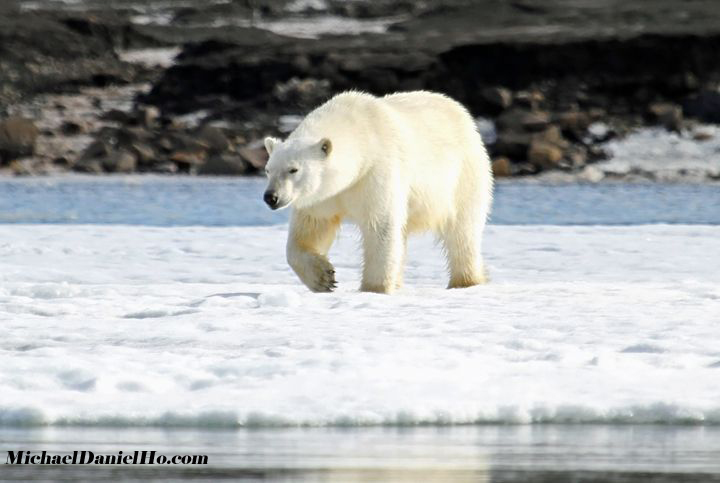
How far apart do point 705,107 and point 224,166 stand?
12.8 meters

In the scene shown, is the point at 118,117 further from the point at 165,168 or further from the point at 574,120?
the point at 574,120

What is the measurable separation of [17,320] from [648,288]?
3422mm

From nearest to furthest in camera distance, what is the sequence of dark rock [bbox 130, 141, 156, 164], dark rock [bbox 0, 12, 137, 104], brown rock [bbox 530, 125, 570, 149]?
brown rock [bbox 530, 125, 570, 149] < dark rock [bbox 130, 141, 156, 164] < dark rock [bbox 0, 12, 137, 104]

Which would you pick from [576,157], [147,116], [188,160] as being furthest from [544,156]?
[147,116]

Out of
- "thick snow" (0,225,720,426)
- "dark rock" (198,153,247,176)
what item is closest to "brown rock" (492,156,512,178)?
"dark rock" (198,153,247,176)

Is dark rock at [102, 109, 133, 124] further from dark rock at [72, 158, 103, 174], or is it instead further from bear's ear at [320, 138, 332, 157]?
bear's ear at [320, 138, 332, 157]

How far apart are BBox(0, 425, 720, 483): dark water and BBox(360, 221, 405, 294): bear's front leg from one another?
10.2ft

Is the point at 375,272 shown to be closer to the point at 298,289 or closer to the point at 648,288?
the point at 298,289

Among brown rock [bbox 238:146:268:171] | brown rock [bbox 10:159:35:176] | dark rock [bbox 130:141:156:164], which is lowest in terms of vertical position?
brown rock [bbox 10:159:35:176]

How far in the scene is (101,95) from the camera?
1933 inches

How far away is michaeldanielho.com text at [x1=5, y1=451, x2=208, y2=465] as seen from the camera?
4.52 m

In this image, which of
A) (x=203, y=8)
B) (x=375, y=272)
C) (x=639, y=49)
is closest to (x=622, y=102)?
(x=639, y=49)

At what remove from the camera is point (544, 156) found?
3250 cm

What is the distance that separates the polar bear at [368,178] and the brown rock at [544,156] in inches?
927
